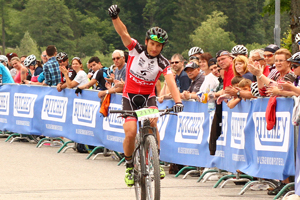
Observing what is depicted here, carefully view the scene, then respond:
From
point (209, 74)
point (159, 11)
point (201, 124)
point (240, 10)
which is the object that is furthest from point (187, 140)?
point (159, 11)

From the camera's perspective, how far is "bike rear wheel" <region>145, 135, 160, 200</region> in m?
6.41

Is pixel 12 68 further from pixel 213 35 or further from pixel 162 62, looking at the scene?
pixel 213 35

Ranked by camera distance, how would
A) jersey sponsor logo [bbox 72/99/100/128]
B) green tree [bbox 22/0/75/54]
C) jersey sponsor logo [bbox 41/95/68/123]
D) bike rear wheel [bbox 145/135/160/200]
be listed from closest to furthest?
bike rear wheel [bbox 145/135/160/200] < jersey sponsor logo [bbox 72/99/100/128] < jersey sponsor logo [bbox 41/95/68/123] < green tree [bbox 22/0/75/54]

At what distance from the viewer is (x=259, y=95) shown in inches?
333

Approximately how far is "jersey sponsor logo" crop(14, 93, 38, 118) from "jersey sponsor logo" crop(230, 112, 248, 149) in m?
7.37

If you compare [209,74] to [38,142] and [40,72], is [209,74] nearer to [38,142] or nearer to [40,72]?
[38,142]

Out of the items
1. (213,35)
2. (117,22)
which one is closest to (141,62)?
(117,22)

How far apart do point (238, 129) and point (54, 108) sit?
666cm

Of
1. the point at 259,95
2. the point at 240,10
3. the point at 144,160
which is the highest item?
the point at 240,10

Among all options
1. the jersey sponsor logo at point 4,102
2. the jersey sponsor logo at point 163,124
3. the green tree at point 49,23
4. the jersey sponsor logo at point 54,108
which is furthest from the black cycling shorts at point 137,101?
the green tree at point 49,23

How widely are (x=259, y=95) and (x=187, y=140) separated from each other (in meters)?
2.20

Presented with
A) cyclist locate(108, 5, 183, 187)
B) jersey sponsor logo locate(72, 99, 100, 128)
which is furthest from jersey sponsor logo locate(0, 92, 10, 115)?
cyclist locate(108, 5, 183, 187)

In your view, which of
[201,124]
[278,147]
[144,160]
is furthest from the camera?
[201,124]

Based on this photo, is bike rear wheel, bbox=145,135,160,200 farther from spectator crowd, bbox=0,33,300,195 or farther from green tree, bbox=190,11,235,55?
green tree, bbox=190,11,235,55
